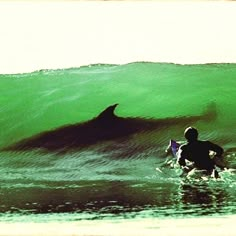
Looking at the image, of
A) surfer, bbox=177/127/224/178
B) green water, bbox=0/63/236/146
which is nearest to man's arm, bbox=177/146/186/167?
surfer, bbox=177/127/224/178

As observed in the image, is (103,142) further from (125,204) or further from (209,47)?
(209,47)

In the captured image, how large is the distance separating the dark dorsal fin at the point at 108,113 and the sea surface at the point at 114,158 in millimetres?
14

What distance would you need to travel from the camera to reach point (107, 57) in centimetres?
190

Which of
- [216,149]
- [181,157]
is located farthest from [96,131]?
[216,149]

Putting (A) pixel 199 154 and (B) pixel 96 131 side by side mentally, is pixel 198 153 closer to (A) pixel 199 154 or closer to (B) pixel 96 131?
(A) pixel 199 154

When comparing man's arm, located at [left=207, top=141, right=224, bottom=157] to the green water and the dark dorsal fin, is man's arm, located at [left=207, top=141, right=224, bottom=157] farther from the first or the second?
the dark dorsal fin

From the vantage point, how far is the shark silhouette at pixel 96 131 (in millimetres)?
1856

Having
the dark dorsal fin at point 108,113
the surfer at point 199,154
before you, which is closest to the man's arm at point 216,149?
the surfer at point 199,154

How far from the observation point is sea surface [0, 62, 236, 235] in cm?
175

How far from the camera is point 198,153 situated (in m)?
1.82

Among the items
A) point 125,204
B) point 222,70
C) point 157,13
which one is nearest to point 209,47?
point 222,70

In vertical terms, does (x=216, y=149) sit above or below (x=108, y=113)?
below

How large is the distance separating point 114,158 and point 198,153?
27cm

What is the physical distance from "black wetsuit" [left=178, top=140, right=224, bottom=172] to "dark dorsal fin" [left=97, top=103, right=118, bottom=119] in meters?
0.25
